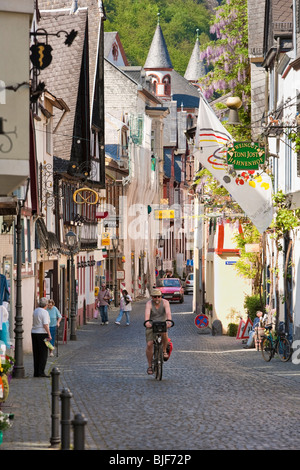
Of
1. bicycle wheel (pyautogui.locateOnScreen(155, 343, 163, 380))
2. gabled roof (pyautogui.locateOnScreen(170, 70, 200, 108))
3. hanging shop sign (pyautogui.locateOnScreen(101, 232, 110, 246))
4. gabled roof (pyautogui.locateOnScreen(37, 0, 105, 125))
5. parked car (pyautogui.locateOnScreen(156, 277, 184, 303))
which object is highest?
gabled roof (pyautogui.locateOnScreen(170, 70, 200, 108))

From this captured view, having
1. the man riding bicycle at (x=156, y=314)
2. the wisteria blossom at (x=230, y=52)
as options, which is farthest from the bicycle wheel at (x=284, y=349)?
the wisteria blossom at (x=230, y=52)

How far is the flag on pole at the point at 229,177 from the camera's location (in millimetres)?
24906

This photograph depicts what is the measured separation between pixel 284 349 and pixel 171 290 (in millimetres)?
39934

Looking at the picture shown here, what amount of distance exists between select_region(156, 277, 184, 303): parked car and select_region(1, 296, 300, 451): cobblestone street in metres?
35.6

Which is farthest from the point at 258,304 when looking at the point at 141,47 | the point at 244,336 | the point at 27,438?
the point at 141,47

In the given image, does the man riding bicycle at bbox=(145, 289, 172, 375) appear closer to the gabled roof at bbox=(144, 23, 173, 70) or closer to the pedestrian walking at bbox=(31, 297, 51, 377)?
the pedestrian walking at bbox=(31, 297, 51, 377)

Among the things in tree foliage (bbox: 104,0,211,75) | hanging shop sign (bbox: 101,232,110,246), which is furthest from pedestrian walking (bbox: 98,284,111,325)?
tree foliage (bbox: 104,0,211,75)

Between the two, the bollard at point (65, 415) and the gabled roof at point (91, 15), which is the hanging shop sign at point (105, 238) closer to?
the gabled roof at point (91, 15)

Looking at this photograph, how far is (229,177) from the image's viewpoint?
82.0 ft

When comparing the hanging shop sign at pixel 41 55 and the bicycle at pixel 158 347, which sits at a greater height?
the hanging shop sign at pixel 41 55

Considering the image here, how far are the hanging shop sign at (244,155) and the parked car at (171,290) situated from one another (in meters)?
39.0

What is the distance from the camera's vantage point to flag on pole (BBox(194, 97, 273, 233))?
81.7 feet

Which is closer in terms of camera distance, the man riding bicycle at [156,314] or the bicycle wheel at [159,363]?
the bicycle wheel at [159,363]

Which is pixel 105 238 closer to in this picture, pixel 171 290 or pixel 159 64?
pixel 171 290
